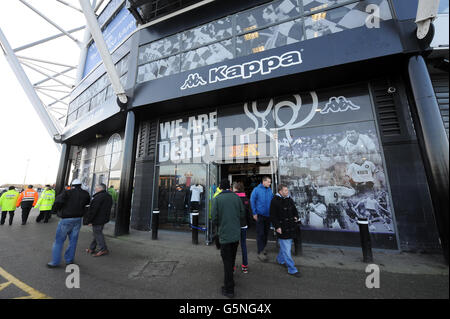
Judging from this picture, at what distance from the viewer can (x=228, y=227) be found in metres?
2.99

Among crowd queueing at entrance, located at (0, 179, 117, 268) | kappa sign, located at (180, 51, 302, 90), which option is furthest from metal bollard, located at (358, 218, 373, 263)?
crowd queueing at entrance, located at (0, 179, 117, 268)

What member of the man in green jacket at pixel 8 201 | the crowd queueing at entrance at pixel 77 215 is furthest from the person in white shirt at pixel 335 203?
the man in green jacket at pixel 8 201

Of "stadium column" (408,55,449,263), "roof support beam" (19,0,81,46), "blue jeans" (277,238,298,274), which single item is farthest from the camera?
"roof support beam" (19,0,81,46)

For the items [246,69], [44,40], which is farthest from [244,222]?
[44,40]

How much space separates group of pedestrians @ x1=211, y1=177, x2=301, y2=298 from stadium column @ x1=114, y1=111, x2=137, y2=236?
501 cm

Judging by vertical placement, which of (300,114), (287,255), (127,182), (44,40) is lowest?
(287,255)

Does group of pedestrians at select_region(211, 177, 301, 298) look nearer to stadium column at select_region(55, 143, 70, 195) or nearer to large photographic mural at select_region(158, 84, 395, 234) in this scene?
large photographic mural at select_region(158, 84, 395, 234)

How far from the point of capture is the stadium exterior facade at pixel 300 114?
482cm

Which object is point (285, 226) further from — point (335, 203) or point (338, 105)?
point (338, 105)

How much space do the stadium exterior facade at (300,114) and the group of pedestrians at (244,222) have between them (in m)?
1.89

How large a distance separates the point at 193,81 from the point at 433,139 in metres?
7.24

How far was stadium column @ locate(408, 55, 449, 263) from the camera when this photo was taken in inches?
151
